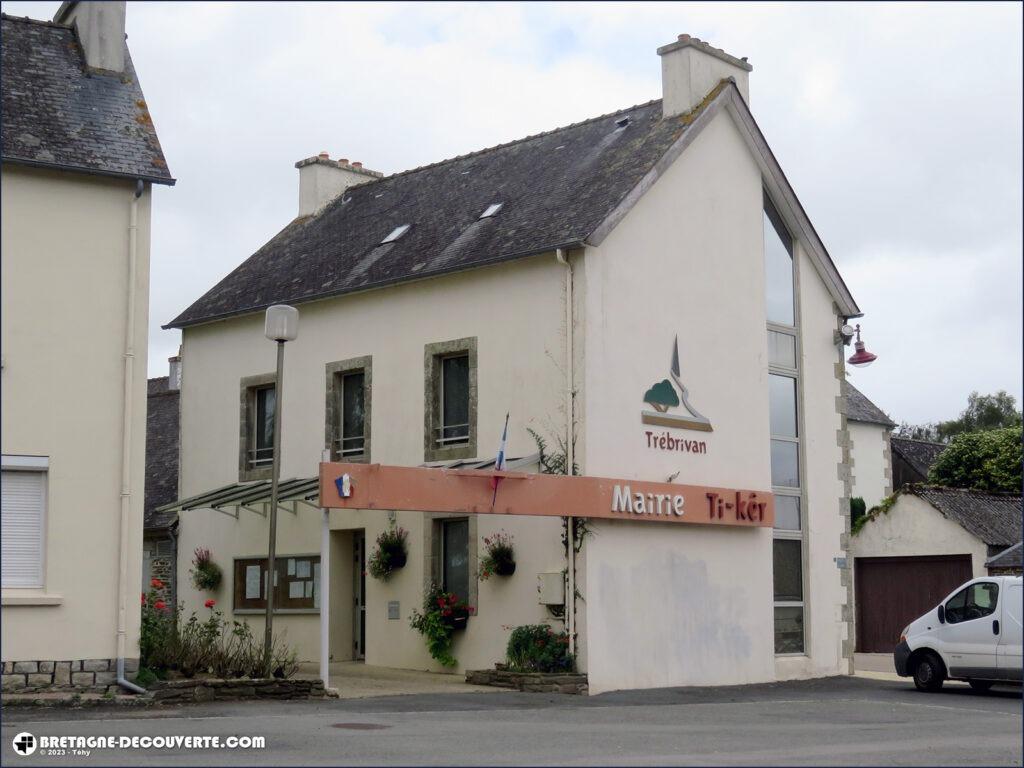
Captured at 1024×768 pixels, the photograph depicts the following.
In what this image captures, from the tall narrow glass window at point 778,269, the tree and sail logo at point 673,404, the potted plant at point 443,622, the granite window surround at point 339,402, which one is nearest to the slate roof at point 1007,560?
the tall narrow glass window at point 778,269

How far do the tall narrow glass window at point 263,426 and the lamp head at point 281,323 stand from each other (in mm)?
6768

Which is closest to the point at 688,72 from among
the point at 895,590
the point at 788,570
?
the point at 788,570

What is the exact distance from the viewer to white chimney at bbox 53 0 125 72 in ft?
55.9

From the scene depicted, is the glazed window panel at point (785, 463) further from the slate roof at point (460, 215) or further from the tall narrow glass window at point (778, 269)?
the slate roof at point (460, 215)

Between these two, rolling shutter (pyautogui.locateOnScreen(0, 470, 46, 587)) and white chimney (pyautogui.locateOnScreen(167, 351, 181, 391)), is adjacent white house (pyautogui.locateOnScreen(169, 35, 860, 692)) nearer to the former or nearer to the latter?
rolling shutter (pyautogui.locateOnScreen(0, 470, 46, 587))

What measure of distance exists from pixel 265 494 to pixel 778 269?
28.1 ft

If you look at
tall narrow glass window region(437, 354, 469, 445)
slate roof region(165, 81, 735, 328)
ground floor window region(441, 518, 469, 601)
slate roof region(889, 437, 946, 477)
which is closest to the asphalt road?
ground floor window region(441, 518, 469, 601)

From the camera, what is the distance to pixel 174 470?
28.1 meters

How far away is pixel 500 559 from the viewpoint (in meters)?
19.2

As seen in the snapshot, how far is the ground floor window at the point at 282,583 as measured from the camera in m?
22.2

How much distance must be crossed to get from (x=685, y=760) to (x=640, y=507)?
27.1 feet

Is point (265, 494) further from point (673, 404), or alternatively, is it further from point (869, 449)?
point (869, 449)

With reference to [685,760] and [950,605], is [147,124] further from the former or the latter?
[950,605]

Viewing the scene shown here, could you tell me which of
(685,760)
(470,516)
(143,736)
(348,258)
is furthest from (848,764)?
(348,258)
